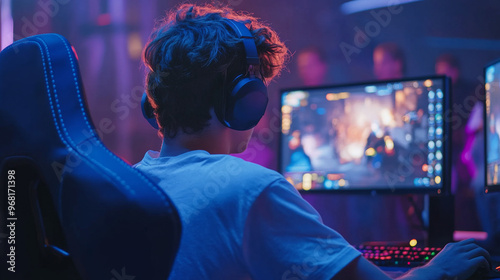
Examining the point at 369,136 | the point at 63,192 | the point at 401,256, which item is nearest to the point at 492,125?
the point at 369,136

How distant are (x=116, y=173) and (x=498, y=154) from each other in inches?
44.6

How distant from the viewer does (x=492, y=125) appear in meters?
1.39

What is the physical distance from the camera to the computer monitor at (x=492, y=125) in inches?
53.1

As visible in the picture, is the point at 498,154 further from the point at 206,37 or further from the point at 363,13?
the point at 363,13

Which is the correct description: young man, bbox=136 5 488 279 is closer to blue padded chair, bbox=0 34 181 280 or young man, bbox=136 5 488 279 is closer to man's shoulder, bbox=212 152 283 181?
man's shoulder, bbox=212 152 283 181

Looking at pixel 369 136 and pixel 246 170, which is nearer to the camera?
pixel 246 170

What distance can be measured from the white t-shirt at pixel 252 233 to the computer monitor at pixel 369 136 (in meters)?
0.90

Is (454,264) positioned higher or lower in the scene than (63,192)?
lower

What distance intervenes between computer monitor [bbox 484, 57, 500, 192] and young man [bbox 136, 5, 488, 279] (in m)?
0.58

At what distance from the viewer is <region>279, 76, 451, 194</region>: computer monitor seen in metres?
1.50

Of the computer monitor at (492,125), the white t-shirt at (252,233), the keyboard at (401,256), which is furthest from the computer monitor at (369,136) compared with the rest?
the white t-shirt at (252,233)

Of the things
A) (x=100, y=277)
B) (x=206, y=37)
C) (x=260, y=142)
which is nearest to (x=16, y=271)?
(x=100, y=277)

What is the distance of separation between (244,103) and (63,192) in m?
0.38

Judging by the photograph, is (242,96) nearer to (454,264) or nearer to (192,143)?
(192,143)
